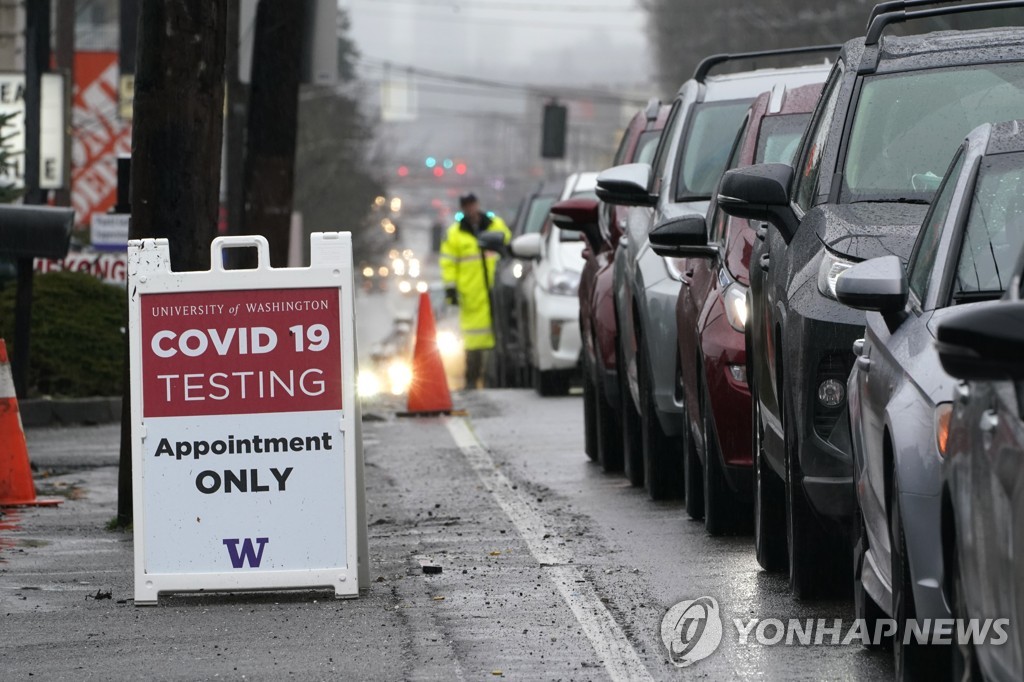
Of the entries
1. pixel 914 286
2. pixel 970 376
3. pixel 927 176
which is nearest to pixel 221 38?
pixel 927 176

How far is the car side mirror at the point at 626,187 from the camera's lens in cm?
1232

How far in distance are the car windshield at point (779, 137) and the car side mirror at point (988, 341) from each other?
6.57m

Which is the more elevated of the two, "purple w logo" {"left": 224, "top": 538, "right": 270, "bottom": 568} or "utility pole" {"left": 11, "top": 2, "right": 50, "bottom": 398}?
"utility pole" {"left": 11, "top": 2, "right": 50, "bottom": 398}

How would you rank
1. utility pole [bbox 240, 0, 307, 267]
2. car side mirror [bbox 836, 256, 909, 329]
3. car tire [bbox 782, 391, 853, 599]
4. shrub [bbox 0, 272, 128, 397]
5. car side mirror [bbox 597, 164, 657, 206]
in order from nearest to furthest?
car side mirror [bbox 836, 256, 909, 329] → car tire [bbox 782, 391, 853, 599] → car side mirror [bbox 597, 164, 657, 206] → shrub [bbox 0, 272, 128, 397] → utility pole [bbox 240, 0, 307, 267]

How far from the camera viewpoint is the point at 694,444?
1078cm

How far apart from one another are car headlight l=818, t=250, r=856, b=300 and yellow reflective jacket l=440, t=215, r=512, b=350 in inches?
719

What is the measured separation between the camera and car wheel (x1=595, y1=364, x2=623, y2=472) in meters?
13.8

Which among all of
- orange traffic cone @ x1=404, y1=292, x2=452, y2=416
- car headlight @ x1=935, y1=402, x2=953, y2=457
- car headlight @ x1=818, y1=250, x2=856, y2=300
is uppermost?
car headlight @ x1=818, y1=250, x2=856, y2=300

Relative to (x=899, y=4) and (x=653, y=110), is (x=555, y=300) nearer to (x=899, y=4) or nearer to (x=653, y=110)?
(x=653, y=110)

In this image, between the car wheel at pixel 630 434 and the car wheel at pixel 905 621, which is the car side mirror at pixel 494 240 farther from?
the car wheel at pixel 905 621

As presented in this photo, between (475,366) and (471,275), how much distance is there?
187 centimetres

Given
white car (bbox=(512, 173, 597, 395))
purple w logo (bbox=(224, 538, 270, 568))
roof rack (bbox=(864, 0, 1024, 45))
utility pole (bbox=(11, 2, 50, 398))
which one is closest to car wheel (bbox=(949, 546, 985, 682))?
purple w logo (bbox=(224, 538, 270, 568))

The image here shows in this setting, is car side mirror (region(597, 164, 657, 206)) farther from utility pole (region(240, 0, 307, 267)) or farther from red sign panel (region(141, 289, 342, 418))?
utility pole (region(240, 0, 307, 267))

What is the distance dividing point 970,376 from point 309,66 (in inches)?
677
